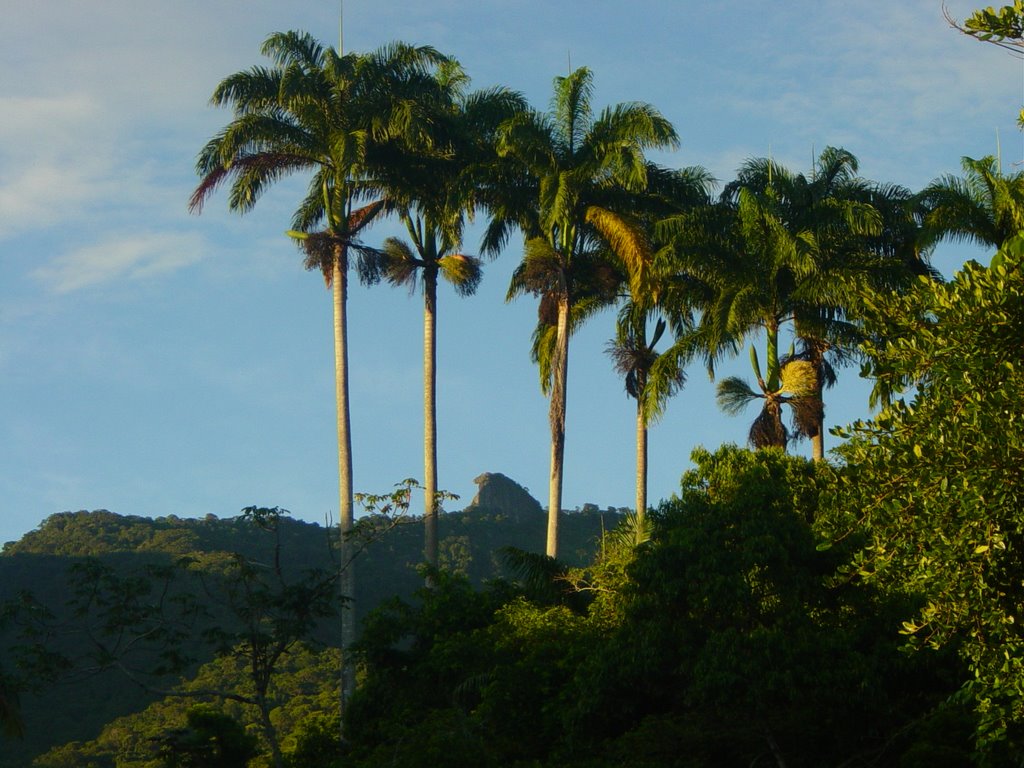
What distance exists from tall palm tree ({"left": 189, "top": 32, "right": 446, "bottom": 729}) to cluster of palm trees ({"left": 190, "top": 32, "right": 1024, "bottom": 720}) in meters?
0.04

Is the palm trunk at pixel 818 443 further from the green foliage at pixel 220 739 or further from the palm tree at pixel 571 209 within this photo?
the green foliage at pixel 220 739

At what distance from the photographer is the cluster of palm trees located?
30.8m

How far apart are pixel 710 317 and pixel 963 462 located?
19.6 meters

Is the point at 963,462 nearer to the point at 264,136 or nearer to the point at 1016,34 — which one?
the point at 1016,34

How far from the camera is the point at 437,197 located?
33812mm

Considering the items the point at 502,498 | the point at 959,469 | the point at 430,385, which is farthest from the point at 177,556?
the point at 959,469

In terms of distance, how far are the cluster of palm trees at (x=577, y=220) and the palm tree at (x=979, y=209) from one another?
0.05 meters

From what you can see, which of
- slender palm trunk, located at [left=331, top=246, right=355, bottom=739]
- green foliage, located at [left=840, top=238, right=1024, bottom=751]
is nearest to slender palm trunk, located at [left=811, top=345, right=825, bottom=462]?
slender palm trunk, located at [left=331, top=246, right=355, bottom=739]

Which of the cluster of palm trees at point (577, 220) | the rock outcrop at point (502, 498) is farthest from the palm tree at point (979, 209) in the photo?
the rock outcrop at point (502, 498)

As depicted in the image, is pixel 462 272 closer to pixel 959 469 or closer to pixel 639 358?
pixel 639 358

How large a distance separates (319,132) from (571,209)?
20.2 ft

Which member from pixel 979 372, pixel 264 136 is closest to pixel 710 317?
pixel 264 136

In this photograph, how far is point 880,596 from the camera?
20094mm

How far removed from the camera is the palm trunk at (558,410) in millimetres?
32031
